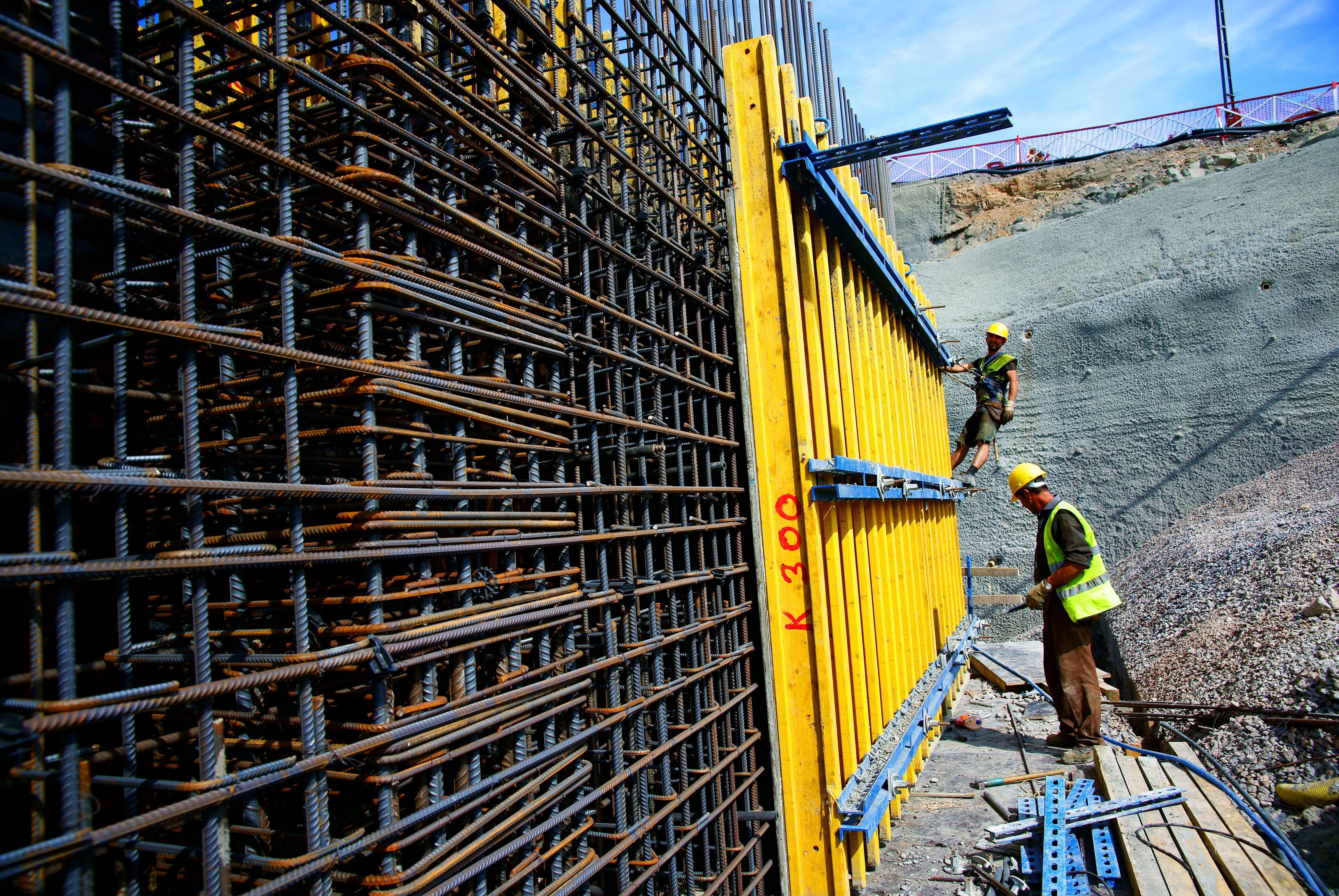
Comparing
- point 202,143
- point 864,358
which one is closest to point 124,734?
point 202,143

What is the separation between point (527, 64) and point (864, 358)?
3.23 metres

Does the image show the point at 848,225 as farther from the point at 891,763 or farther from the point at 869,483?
the point at 891,763

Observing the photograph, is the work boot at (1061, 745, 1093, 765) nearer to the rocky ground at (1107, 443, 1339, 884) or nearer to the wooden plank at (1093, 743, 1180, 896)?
the wooden plank at (1093, 743, 1180, 896)

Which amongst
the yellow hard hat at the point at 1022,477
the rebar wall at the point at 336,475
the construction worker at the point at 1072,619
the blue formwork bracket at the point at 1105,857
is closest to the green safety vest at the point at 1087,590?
the construction worker at the point at 1072,619

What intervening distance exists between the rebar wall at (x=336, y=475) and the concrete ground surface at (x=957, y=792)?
46.5 inches

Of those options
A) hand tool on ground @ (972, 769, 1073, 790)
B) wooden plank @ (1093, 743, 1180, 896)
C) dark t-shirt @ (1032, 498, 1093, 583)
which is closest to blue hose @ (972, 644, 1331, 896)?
wooden plank @ (1093, 743, 1180, 896)

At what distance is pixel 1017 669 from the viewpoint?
25.6 feet

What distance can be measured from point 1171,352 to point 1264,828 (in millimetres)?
11839

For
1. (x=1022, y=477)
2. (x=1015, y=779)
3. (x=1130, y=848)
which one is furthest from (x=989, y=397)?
(x=1130, y=848)

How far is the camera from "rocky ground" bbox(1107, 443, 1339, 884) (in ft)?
15.3

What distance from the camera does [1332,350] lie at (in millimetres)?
11719

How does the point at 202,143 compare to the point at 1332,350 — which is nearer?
the point at 202,143

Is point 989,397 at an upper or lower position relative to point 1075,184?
lower

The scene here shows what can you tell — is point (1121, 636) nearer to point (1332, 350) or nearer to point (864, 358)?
point (864, 358)
